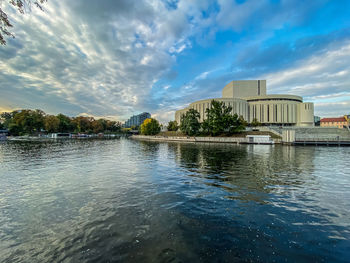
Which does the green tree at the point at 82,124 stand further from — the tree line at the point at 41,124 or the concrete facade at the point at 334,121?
the concrete facade at the point at 334,121

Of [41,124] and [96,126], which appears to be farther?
[96,126]

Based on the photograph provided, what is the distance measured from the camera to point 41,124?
385ft

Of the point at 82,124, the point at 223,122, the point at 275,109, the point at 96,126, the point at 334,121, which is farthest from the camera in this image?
the point at 96,126

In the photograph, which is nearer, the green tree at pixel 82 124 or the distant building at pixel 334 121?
the distant building at pixel 334 121

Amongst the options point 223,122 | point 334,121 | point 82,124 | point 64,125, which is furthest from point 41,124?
point 334,121

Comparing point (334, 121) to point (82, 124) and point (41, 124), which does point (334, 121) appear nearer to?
point (82, 124)

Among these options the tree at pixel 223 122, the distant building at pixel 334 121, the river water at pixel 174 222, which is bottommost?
the river water at pixel 174 222

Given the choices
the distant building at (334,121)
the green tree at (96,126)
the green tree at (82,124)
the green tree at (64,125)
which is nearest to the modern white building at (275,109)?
the distant building at (334,121)

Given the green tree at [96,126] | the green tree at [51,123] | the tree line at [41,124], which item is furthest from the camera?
the green tree at [96,126]

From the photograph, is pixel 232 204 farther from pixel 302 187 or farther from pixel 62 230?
pixel 62 230

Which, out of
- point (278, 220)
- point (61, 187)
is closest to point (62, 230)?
point (61, 187)

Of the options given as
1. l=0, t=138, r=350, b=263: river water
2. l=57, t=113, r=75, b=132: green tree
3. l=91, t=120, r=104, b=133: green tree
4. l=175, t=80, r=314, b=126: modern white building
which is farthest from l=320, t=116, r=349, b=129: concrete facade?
l=57, t=113, r=75, b=132: green tree

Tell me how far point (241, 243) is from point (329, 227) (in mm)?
4367

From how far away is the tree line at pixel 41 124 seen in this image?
357ft
